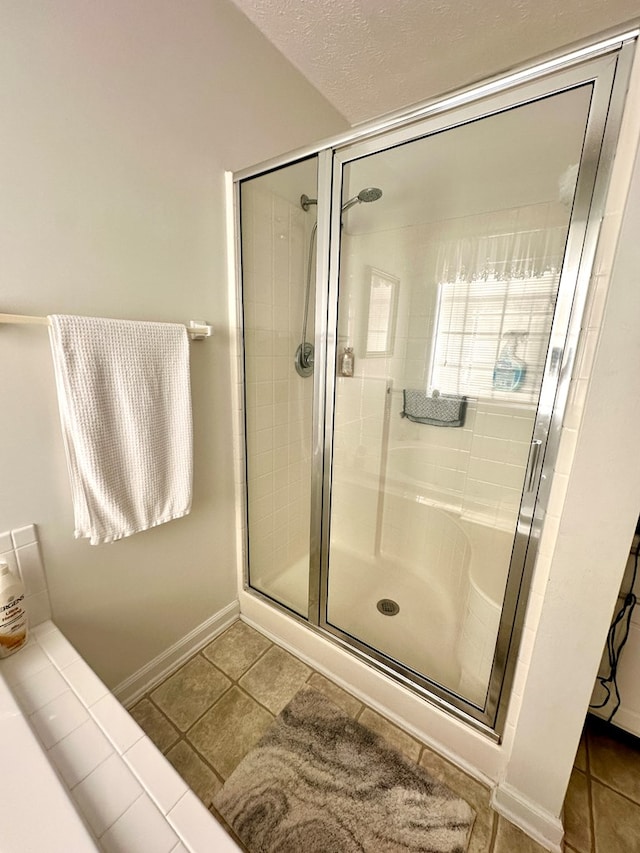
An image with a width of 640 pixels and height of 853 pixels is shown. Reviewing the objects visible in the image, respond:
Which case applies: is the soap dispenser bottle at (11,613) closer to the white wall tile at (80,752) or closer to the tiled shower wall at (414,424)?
the white wall tile at (80,752)

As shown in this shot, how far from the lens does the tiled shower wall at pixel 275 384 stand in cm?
142

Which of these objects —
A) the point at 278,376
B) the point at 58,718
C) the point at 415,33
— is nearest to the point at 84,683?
the point at 58,718

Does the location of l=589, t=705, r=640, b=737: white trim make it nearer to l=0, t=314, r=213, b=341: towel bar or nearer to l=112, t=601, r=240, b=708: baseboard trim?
l=112, t=601, r=240, b=708: baseboard trim

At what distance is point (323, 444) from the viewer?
1356mm

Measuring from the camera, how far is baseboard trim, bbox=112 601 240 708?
4.21ft

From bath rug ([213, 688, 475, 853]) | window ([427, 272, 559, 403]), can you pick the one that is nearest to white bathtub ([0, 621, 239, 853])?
bath rug ([213, 688, 475, 853])

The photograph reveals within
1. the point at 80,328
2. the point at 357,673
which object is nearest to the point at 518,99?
the point at 80,328

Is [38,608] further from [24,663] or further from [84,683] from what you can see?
[84,683]

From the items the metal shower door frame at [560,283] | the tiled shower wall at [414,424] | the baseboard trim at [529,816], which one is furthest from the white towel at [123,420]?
the baseboard trim at [529,816]

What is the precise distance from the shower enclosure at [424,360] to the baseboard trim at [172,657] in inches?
8.1

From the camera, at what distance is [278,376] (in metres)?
1.60

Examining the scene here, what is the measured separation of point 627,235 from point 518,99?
46 cm

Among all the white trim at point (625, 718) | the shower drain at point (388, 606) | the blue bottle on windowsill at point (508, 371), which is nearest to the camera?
the white trim at point (625, 718)

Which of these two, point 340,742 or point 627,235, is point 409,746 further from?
point 627,235
